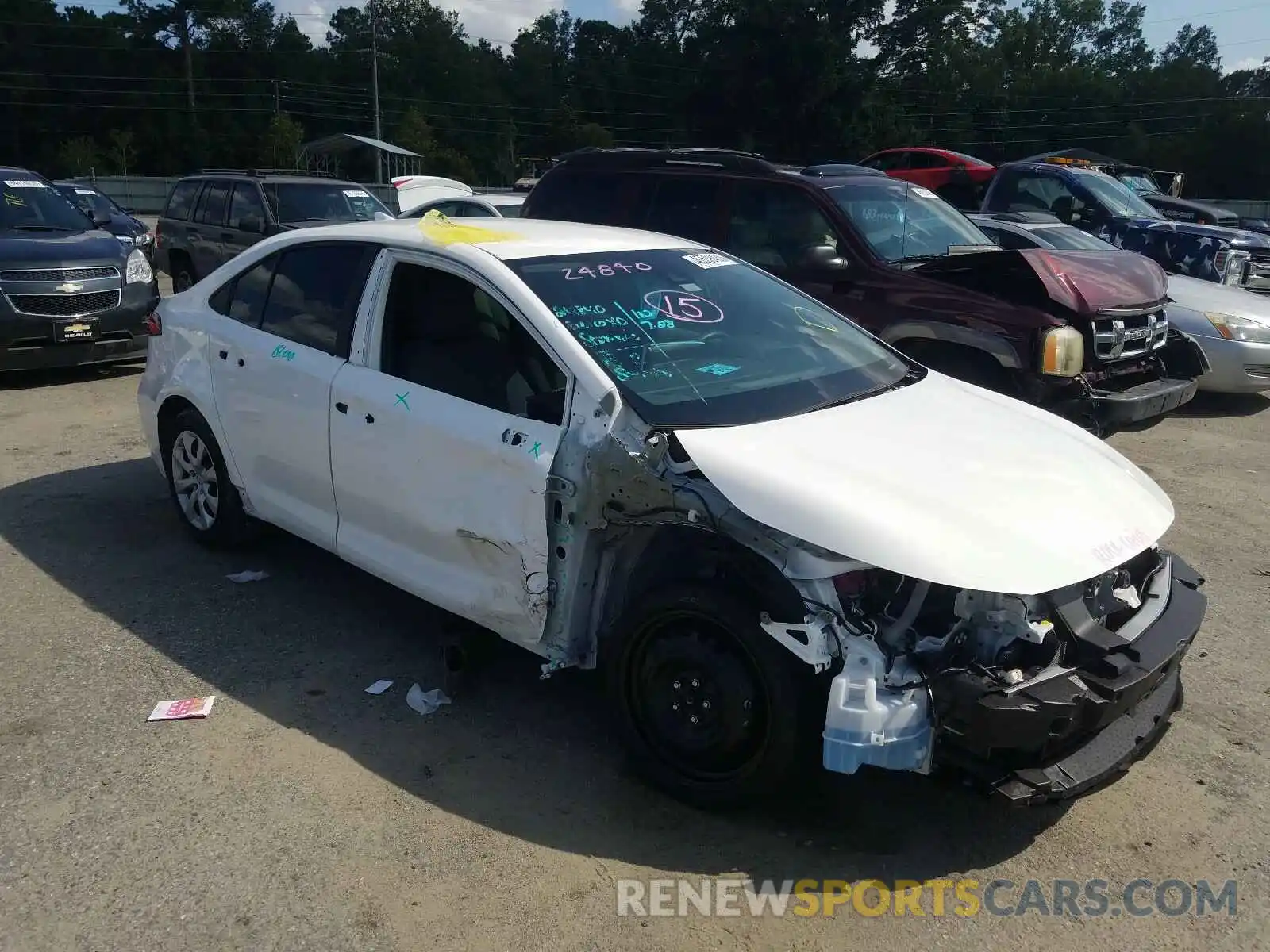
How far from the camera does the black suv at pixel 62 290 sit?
9.27 m

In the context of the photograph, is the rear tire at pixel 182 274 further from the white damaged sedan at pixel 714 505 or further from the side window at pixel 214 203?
the white damaged sedan at pixel 714 505

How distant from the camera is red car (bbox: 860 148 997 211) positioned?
→ 19.7 meters

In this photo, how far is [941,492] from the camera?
3.20m

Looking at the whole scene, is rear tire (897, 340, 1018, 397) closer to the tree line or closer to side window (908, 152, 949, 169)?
side window (908, 152, 949, 169)

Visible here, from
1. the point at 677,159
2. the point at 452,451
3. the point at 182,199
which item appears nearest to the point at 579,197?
the point at 677,159

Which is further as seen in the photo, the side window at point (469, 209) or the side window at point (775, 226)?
the side window at point (469, 209)

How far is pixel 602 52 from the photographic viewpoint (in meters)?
82.6

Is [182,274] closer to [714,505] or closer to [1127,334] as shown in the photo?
[1127,334]

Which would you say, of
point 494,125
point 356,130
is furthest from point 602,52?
point 356,130

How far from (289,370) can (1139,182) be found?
16639 mm

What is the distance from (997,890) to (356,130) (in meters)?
80.8

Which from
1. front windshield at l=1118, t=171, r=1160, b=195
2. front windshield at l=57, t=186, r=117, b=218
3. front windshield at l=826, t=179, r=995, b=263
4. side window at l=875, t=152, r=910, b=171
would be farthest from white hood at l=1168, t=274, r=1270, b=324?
front windshield at l=57, t=186, r=117, b=218

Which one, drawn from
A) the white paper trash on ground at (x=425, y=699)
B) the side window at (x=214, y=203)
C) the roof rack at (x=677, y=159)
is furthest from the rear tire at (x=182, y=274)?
the white paper trash on ground at (x=425, y=699)

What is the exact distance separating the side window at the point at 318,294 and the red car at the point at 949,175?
15.2 m
